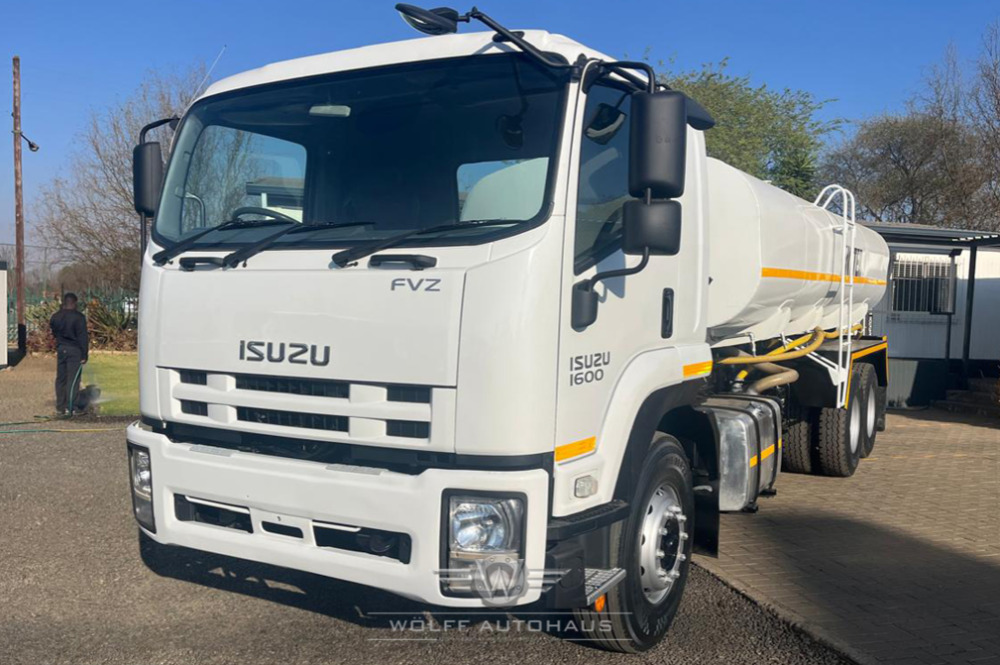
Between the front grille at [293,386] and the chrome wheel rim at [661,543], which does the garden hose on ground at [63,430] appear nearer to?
the front grille at [293,386]

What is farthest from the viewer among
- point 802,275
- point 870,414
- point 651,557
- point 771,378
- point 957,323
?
point 957,323

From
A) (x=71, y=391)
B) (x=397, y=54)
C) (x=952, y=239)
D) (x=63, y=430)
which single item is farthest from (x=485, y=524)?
(x=952, y=239)

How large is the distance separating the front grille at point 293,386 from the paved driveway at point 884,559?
109 inches

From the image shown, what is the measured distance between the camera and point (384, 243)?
3600mm

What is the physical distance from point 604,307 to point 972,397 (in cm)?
1354

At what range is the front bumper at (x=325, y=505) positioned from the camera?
3.39 meters

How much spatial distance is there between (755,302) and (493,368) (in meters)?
3.13

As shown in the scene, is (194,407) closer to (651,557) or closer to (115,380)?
(651,557)

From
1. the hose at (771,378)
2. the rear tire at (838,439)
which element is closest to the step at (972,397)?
the rear tire at (838,439)

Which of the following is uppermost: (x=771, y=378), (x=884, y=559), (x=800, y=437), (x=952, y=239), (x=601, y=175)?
(x=952, y=239)

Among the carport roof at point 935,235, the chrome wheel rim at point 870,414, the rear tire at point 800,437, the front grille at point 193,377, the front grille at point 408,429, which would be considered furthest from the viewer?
the carport roof at point 935,235

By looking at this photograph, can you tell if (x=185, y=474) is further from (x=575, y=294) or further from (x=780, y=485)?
(x=780, y=485)

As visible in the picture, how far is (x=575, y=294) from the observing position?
359 cm

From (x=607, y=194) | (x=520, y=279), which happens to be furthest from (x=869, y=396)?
(x=520, y=279)
